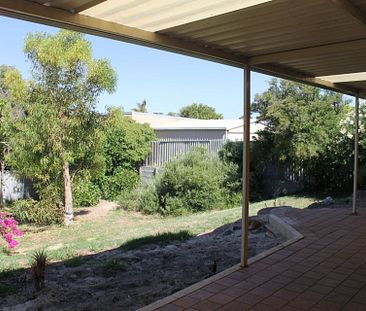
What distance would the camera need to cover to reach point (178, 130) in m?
20.0

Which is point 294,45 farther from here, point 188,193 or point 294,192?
point 294,192

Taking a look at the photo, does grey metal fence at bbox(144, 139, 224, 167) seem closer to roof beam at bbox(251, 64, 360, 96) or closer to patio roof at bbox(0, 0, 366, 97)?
roof beam at bbox(251, 64, 360, 96)

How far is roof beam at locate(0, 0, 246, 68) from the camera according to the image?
269 cm

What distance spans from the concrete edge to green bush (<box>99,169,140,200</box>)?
8.38 m

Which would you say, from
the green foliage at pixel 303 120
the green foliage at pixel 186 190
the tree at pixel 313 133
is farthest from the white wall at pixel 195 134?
the green foliage at pixel 186 190

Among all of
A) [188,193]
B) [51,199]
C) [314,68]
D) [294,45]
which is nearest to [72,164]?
[51,199]

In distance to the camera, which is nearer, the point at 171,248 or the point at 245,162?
the point at 245,162

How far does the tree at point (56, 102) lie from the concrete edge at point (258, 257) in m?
5.62

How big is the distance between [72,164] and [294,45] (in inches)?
340

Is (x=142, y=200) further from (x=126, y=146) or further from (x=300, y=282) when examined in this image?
(x=300, y=282)

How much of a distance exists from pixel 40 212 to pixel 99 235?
239cm

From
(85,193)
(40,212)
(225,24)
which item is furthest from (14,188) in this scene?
(225,24)

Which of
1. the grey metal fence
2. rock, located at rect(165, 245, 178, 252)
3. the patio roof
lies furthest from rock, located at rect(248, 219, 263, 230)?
the grey metal fence

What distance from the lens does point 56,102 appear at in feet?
35.1
